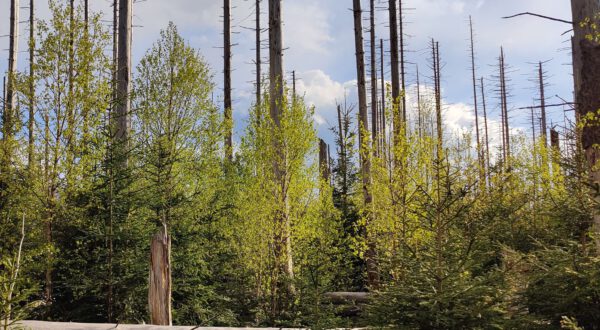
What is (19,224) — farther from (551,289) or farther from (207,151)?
(551,289)

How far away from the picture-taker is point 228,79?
17.6 m

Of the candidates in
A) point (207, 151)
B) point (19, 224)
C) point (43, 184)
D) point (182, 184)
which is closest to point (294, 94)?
point (207, 151)

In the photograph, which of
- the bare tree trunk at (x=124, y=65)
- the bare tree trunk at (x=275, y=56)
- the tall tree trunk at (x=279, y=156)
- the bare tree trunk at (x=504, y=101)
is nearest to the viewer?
the tall tree trunk at (x=279, y=156)

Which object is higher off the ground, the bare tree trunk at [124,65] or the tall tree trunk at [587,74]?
the bare tree trunk at [124,65]

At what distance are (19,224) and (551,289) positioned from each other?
8940 mm

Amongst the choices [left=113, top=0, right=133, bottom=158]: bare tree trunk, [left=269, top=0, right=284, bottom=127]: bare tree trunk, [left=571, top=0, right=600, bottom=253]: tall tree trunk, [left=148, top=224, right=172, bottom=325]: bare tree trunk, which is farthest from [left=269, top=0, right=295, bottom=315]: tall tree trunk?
[left=571, top=0, right=600, bottom=253]: tall tree trunk

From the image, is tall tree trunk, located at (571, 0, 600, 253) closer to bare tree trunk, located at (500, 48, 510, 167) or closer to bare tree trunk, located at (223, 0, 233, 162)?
bare tree trunk, located at (223, 0, 233, 162)

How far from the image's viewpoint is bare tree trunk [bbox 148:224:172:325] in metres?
6.67

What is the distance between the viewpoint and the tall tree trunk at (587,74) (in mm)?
7215

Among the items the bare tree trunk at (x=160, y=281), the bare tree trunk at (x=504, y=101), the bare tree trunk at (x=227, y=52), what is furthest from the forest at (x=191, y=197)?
the bare tree trunk at (x=504, y=101)

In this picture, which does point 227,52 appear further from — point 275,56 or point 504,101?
point 504,101

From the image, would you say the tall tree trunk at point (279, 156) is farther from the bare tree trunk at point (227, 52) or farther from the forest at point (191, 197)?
the bare tree trunk at point (227, 52)

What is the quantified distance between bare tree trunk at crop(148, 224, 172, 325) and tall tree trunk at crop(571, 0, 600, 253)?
6.74 metres

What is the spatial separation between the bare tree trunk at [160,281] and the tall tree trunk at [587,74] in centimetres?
674
